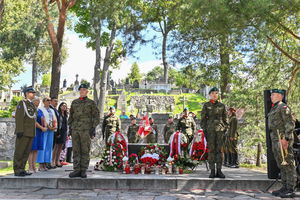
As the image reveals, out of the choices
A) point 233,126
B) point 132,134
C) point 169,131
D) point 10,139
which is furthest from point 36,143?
point 10,139

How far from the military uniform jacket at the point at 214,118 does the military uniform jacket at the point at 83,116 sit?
8.39 ft

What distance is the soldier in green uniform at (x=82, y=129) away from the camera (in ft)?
23.2

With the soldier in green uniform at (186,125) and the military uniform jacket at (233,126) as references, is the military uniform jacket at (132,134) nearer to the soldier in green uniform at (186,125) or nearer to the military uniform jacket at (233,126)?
the soldier in green uniform at (186,125)

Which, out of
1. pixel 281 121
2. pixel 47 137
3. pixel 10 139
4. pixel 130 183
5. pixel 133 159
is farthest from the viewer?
pixel 10 139

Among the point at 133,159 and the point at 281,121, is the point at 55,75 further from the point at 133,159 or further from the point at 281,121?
the point at 281,121

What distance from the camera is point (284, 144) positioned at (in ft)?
19.8

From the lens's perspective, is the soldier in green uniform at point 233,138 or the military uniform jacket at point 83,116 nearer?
the military uniform jacket at point 83,116

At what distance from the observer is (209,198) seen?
5.85 metres

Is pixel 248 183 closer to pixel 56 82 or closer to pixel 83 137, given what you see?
pixel 83 137

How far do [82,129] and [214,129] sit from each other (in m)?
3.07

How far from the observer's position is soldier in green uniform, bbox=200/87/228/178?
719 cm

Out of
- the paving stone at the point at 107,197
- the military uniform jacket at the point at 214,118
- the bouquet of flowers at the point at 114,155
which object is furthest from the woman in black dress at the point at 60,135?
the military uniform jacket at the point at 214,118

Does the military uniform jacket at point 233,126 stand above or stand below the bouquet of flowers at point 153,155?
above

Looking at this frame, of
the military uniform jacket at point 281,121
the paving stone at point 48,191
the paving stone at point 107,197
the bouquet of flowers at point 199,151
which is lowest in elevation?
the paving stone at point 48,191
